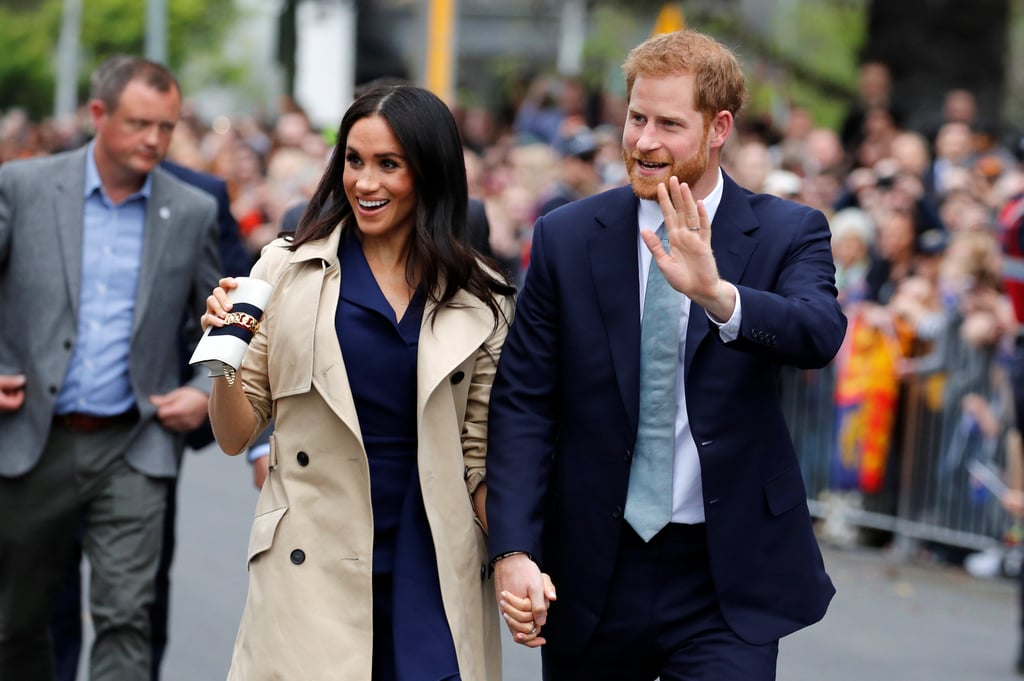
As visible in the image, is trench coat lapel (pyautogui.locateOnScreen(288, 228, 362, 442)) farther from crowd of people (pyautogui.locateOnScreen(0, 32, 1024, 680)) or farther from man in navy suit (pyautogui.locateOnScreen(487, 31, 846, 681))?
man in navy suit (pyautogui.locateOnScreen(487, 31, 846, 681))

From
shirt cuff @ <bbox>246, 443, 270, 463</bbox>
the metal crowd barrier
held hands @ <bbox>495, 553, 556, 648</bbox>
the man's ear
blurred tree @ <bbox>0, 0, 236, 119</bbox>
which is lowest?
the metal crowd barrier

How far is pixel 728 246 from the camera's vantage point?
4.48 m

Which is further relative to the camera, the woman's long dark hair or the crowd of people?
the woman's long dark hair

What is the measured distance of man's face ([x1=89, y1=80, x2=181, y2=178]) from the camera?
614 cm

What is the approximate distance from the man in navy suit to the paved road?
3.48 m

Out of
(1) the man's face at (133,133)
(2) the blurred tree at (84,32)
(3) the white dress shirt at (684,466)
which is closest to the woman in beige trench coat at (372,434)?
(3) the white dress shirt at (684,466)

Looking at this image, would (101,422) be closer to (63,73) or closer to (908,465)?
(908,465)

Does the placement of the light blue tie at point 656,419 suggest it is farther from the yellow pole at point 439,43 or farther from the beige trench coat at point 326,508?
the yellow pole at point 439,43

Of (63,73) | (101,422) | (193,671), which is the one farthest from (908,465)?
(63,73)

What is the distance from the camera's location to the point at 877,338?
1119 cm

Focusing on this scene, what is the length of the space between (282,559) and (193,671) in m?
3.47

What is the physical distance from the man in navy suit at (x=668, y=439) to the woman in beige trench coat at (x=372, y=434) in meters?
0.15

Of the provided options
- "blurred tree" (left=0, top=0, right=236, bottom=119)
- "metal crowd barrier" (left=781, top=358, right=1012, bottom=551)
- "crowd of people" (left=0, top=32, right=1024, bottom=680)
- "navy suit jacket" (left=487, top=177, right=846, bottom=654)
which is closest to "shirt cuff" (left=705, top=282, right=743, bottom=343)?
"crowd of people" (left=0, top=32, right=1024, bottom=680)

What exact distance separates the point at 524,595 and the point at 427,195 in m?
1.06
